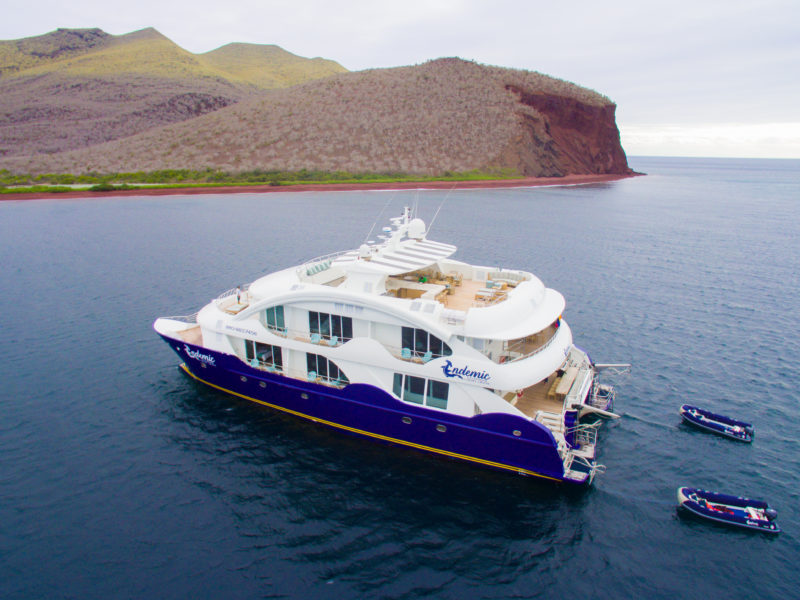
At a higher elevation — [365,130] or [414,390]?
[365,130]

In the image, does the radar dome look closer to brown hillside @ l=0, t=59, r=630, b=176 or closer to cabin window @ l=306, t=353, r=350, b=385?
cabin window @ l=306, t=353, r=350, b=385

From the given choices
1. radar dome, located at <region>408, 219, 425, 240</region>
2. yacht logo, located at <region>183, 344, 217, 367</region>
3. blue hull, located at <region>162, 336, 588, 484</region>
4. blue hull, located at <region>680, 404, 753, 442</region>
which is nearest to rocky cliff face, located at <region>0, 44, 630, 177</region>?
radar dome, located at <region>408, 219, 425, 240</region>

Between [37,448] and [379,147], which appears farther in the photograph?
[379,147]

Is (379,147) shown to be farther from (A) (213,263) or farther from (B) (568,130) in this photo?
(A) (213,263)

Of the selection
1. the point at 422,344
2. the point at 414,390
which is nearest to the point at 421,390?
the point at 414,390

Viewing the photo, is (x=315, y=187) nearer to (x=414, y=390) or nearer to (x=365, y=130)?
(x=365, y=130)

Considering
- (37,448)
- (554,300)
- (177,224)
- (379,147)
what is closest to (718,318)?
(554,300)

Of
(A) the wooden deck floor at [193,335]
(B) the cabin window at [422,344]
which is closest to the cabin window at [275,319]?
(A) the wooden deck floor at [193,335]
